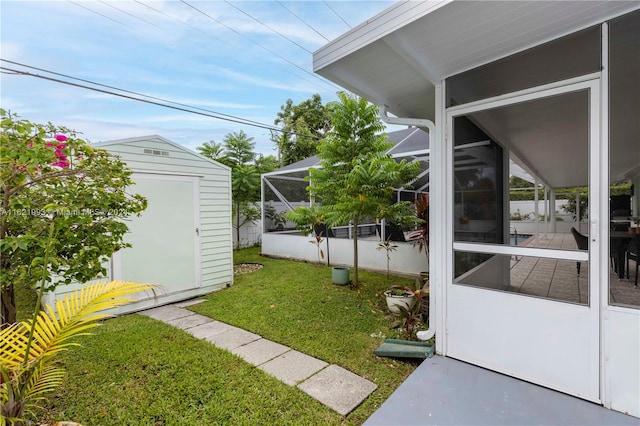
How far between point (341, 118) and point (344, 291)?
3180 millimetres

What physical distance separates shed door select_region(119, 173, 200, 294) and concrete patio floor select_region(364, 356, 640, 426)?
417 cm

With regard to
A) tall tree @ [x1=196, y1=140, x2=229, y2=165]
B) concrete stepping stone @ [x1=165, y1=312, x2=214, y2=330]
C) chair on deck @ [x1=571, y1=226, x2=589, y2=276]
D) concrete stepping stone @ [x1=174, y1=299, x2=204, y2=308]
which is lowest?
concrete stepping stone @ [x1=174, y1=299, x2=204, y2=308]

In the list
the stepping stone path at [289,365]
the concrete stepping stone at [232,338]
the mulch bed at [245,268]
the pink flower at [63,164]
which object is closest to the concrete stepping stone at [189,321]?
the stepping stone path at [289,365]

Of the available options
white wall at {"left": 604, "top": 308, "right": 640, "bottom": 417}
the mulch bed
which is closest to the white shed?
the mulch bed

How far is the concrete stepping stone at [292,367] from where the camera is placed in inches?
105

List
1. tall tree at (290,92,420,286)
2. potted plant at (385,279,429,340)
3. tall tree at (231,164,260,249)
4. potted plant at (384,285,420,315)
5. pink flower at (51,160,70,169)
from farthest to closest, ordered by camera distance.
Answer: tall tree at (231,164,260,249) → tall tree at (290,92,420,286) → potted plant at (384,285,420,315) → potted plant at (385,279,429,340) → pink flower at (51,160,70,169)

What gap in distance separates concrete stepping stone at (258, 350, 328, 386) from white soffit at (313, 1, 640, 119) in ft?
9.19

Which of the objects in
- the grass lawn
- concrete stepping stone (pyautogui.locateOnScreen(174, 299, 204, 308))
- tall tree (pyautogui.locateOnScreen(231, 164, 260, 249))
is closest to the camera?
the grass lawn

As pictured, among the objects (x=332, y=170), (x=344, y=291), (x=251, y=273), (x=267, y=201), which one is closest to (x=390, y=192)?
(x=332, y=170)

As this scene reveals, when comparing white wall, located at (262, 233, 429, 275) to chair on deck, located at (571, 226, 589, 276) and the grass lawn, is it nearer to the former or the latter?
the grass lawn

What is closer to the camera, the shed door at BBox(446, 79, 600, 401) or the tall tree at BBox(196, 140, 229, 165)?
the shed door at BBox(446, 79, 600, 401)

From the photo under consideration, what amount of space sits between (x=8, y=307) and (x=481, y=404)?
3921 mm

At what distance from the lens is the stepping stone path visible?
94.0 inches

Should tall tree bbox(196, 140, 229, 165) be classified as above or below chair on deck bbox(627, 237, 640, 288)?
above
